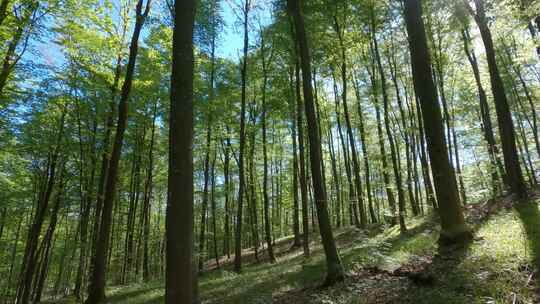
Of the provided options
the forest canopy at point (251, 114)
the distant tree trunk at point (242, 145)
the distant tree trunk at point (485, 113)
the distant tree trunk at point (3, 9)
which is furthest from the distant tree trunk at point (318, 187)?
the distant tree trunk at point (485, 113)

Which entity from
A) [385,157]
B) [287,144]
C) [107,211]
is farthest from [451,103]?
[107,211]

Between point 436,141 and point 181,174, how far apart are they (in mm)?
6284

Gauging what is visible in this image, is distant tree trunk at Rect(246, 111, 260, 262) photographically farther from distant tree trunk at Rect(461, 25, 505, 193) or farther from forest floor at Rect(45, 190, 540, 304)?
distant tree trunk at Rect(461, 25, 505, 193)

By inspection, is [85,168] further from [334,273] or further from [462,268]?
[462,268]

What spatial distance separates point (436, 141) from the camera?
23.2 feet

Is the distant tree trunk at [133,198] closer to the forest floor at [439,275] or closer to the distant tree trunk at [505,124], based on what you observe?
the forest floor at [439,275]

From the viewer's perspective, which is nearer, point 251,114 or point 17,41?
point 17,41

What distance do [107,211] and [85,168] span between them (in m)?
10.2

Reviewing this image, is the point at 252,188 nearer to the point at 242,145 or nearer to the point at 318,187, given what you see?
the point at 242,145

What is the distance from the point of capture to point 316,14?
524 inches

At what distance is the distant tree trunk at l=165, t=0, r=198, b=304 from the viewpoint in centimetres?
313

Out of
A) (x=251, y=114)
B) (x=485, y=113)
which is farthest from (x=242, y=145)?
(x=485, y=113)

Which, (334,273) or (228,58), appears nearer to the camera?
(334,273)

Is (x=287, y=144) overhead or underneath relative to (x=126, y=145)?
overhead
